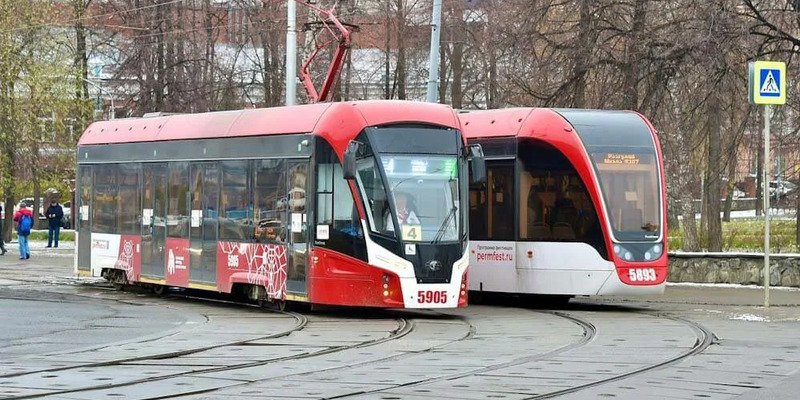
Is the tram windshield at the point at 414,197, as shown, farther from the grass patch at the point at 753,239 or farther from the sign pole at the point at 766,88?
the grass patch at the point at 753,239

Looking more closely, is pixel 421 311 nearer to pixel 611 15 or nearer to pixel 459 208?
pixel 459 208

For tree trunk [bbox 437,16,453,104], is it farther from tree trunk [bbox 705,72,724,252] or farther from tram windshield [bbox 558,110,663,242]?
tram windshield [bbox 558,110,663,242]

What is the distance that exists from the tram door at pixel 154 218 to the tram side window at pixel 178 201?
0.21 metres

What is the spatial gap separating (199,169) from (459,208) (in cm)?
521

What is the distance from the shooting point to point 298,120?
2097 centimetres

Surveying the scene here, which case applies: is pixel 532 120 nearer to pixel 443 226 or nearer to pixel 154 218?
pixel 443 226

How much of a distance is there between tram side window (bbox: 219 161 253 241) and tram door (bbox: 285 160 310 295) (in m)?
1.25

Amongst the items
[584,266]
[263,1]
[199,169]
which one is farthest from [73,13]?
[584,266]

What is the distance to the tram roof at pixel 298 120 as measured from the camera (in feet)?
65.5

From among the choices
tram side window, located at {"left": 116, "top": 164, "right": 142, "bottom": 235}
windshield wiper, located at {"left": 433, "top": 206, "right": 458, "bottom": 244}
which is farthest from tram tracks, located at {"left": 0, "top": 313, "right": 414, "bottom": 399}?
tram side window, located at {"left": 116, "top": 164, "right": 142, "bottom": 235}

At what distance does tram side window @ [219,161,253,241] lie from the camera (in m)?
22.0

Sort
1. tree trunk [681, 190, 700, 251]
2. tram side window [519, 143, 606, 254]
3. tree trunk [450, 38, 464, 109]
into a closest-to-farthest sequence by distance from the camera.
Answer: tram side window [519, 143, 606, 254] → tree trunk [681, 190, 700, 251] → tree trunk [450, 38, 464, 109]

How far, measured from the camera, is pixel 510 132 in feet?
74.4

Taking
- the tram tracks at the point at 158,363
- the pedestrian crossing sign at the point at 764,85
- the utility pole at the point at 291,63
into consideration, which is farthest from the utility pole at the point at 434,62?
the tram tracks at the point at 158,363
